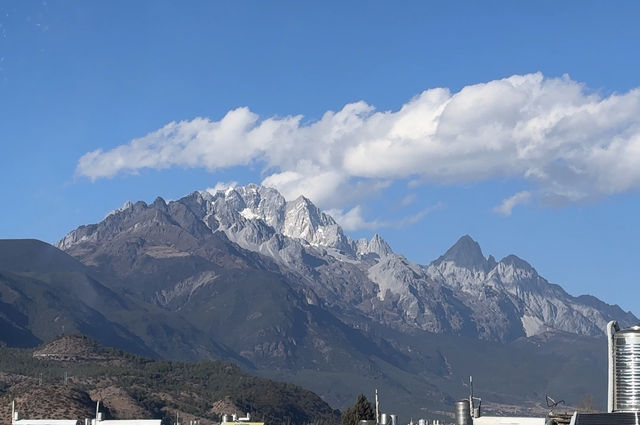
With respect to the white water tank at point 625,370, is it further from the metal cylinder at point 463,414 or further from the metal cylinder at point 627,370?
the metal cylinder at point 463,414

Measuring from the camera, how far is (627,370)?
124 metres

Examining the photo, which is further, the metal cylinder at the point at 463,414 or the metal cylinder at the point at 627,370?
the metal cylinder at the point at 463,414

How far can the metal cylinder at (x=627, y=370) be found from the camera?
123 metres

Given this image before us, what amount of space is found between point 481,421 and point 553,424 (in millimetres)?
44738

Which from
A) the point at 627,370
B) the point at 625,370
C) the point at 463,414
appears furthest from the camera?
the point at 463,414

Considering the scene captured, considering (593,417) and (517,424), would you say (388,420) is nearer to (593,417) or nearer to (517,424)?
(517,424)

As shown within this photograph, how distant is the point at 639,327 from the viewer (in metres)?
124

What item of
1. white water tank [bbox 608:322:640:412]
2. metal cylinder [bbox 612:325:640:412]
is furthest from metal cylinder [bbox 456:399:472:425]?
metal cylinder [bbox 612:325:640:412]

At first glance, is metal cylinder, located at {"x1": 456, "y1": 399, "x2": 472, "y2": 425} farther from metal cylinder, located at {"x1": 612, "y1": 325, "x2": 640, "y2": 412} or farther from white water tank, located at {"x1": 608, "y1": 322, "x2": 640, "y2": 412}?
metal cylinder, located at {"x1": 612, "y1": 325, "x2": 640, "y2": 412}

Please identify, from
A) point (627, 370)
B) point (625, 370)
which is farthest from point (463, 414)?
point (627, 370)

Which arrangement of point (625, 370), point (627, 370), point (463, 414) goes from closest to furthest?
point (627, 370) < point (625, 370) < point (463, 414)

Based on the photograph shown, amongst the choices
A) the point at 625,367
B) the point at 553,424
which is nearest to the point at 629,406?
the point at 625,367

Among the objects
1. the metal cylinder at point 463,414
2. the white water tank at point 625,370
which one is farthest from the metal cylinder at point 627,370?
the metal cylinder at point 463,414

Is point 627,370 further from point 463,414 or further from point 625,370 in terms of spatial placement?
point 463,414
